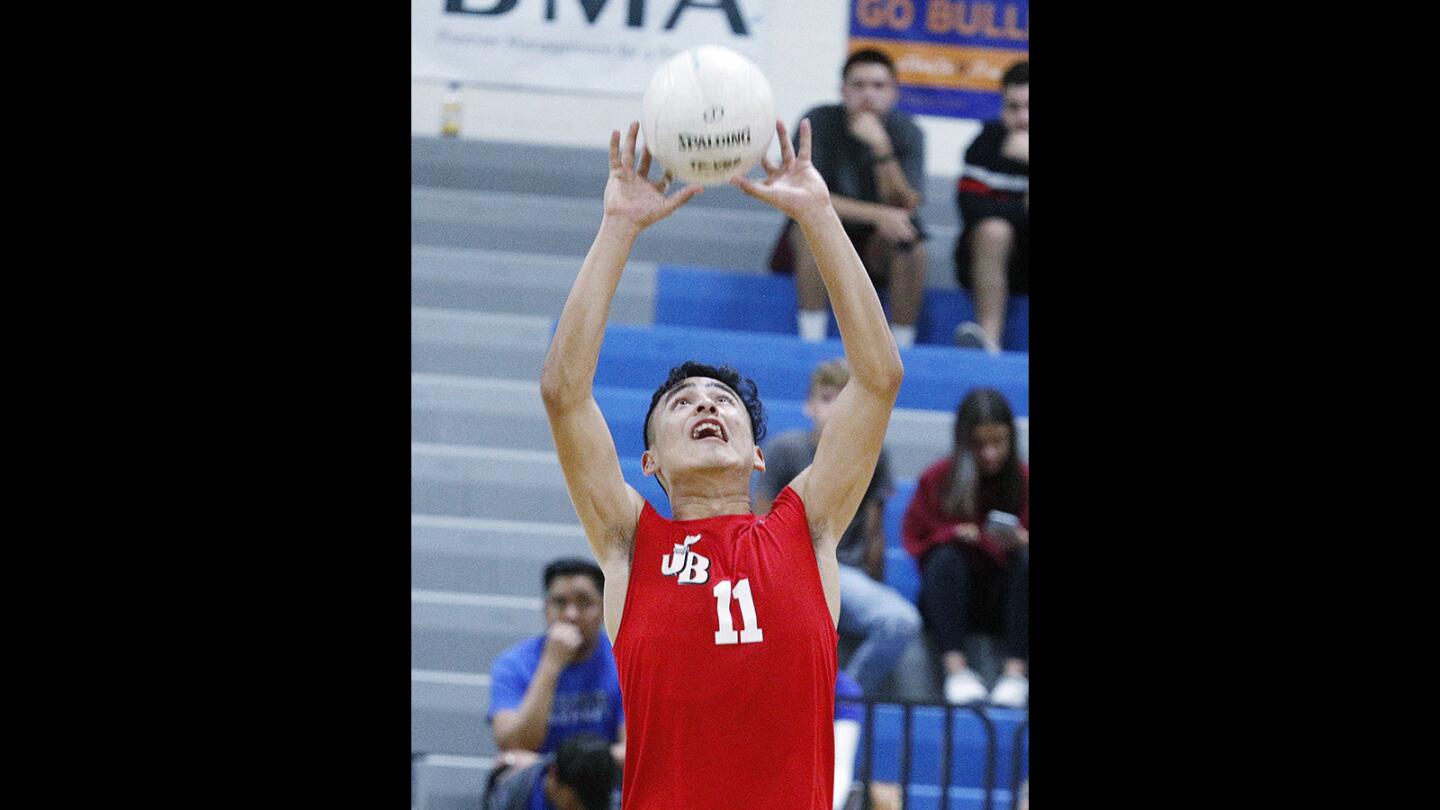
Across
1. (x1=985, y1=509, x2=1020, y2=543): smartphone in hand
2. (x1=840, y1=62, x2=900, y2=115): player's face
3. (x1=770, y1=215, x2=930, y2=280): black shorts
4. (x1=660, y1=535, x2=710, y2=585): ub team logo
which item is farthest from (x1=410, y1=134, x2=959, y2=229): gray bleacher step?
(x1=660, y1=535, x2=710, y2=585): ub team logo

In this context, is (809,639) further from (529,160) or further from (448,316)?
(529,160)

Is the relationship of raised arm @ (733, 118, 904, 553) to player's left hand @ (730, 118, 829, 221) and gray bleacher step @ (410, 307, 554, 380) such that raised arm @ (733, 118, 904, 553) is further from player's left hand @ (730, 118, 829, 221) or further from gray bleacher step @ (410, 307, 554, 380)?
gray bleacher step @ (410, 307, 554, 380)

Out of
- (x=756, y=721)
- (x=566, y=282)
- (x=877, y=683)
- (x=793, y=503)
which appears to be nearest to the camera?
(x=756, y=721)

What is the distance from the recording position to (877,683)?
783 cm

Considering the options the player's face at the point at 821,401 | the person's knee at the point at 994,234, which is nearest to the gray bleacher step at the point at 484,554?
the player's face at the point at 821,401

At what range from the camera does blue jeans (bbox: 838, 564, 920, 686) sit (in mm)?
7777

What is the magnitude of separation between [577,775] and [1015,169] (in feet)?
15.7

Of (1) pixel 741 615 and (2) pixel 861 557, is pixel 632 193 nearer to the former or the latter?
(1) pixel 741 615

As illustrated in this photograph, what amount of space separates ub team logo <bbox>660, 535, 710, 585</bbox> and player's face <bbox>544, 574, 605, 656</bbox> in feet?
9.50

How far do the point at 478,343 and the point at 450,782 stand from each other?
2915mm

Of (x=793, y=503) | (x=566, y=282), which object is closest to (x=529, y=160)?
(x=566, y=282)

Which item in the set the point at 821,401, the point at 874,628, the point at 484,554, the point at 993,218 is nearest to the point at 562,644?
the point at 484,554

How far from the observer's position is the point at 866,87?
30.1ft

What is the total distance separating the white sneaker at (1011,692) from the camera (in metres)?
7.84
